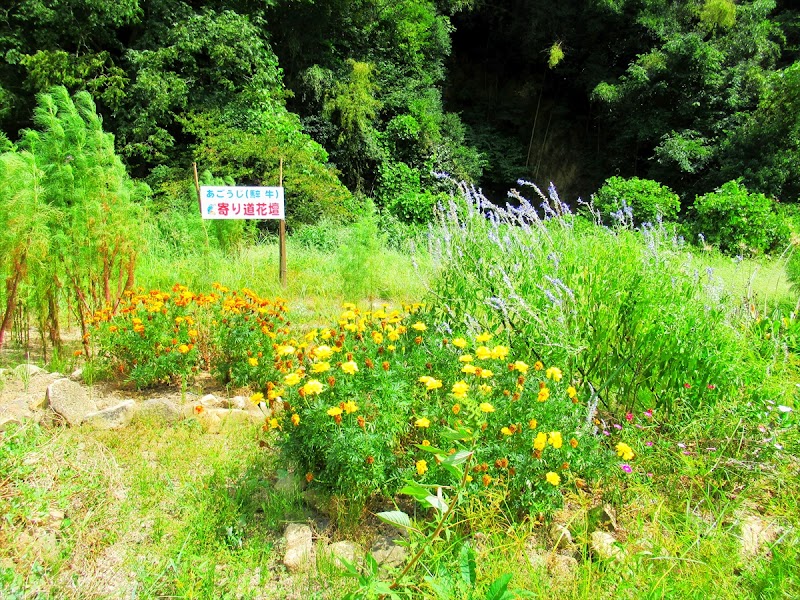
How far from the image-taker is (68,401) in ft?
8.39

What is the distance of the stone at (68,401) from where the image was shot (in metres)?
2.51

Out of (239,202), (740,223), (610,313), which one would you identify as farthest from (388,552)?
(740,223)

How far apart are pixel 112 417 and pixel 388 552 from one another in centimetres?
151

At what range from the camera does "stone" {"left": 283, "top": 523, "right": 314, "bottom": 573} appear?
171 cm

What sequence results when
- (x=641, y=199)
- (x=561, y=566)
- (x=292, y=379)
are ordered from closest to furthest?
(x=561, y=566) < (x=292, y=379) < (x=641, y=199)

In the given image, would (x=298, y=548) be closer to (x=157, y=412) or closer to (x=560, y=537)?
(x=560, y=537)

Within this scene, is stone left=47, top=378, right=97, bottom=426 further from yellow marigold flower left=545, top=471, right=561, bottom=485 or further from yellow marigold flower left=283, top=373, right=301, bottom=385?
yellow marigold flower left=545, top=471, right=561, bottom=485

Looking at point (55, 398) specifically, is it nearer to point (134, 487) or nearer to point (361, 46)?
point (134, 487)

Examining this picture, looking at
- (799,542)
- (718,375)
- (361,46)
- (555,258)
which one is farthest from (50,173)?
(361,46)

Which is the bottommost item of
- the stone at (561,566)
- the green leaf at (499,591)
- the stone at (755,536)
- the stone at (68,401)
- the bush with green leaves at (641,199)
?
the stone at (561,566)

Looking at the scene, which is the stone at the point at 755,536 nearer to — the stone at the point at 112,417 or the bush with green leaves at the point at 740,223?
the stone at the point at 112,417

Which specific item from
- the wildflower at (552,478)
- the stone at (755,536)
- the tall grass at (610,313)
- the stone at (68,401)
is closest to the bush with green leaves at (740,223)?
the tall grass at (610,313)

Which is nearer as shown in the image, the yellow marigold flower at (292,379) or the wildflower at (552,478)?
the wildflower at (552,478)

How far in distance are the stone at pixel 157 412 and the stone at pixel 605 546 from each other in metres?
1.86
